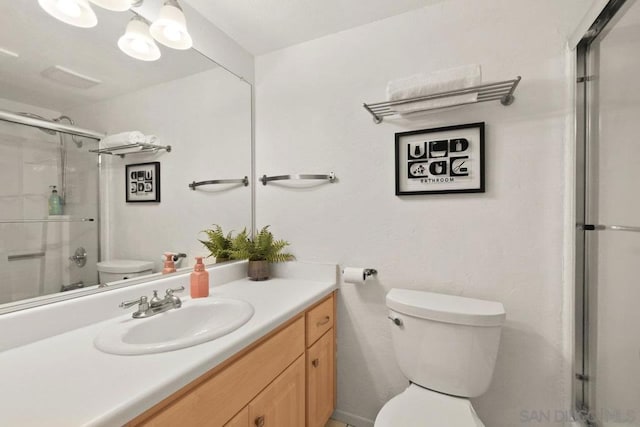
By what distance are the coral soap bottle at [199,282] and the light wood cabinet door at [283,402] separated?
0.49 m

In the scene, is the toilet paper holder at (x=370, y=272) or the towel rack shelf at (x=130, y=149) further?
the toilet paper holder at (x=370, y=272)

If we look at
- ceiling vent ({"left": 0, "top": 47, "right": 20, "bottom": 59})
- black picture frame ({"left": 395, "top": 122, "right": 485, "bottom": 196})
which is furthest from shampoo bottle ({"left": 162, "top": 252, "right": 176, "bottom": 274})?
black picture frame ({"left": 395, "top": 122, "right": 485, "bottom": 196})

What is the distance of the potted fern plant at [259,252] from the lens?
1573 millimetres

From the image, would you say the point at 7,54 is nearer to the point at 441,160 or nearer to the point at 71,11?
the point at 71,11

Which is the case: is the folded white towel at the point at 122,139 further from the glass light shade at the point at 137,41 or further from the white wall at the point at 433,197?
the white wall at the point at 433,197

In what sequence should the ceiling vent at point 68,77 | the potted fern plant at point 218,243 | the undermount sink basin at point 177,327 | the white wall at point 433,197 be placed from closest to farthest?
the undermount sink basin at point 177,327
the ceiling vent at point 68,77
the white wall at point 433,197
the potted fern plant at point 218,243

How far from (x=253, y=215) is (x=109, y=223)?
789mm

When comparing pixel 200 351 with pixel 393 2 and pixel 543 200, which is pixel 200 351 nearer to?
pixel 543 200

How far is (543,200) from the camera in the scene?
3.92ft

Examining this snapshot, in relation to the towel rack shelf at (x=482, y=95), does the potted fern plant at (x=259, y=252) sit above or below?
below

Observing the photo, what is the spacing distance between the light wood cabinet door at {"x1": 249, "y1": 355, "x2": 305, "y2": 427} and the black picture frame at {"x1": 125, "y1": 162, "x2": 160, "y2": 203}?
3.06 ft

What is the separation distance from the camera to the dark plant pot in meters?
1.57

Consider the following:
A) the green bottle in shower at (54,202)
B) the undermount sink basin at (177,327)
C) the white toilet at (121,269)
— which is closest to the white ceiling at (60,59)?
the green bottle in shower at (54,202)

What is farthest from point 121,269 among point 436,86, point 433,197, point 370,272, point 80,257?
point 436,86
